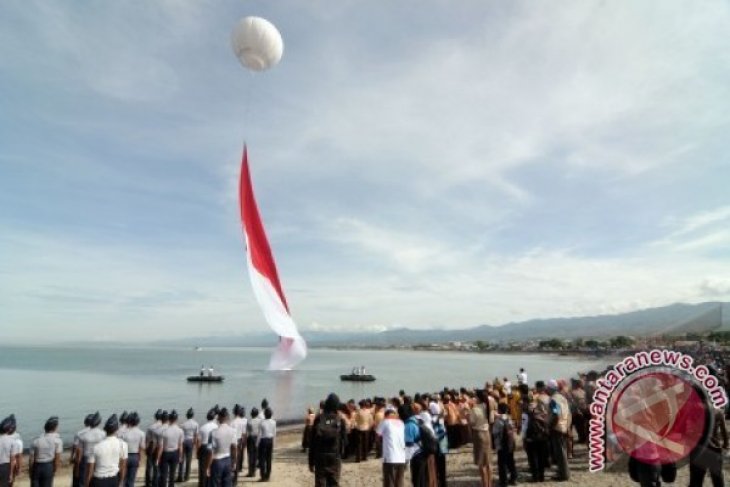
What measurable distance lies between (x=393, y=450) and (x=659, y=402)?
3.58 m

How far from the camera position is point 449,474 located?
9.90 m

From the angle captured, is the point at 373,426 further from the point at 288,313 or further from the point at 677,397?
the point at 677,397

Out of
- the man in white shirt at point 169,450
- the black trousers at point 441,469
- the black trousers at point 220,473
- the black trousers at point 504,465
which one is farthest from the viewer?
the black trousers at point 504,465

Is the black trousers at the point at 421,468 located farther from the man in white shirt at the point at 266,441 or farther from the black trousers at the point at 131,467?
the black trousers at the point at 131,467

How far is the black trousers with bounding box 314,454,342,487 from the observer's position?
6.44m

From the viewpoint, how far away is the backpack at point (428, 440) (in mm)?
7102

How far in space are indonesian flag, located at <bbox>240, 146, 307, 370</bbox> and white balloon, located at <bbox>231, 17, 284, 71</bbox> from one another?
1597 mm

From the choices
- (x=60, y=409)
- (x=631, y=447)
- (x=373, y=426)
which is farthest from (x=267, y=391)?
(x=631, y=447)

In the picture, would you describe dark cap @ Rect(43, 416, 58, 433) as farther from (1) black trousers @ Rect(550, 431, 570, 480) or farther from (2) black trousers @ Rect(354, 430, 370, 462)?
(1) black trousers @ Rect(550, 431, 570, 480)

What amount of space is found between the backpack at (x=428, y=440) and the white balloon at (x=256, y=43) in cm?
676

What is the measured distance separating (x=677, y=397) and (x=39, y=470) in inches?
338

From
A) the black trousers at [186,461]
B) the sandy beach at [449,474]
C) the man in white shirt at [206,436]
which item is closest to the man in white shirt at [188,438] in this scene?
the black trousers at [186,461]

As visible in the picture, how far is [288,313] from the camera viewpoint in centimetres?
855

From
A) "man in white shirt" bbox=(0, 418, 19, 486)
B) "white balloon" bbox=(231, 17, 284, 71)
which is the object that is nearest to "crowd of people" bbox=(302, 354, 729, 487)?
"man in white shirt" bbox=(0, 418, 19, 486)
